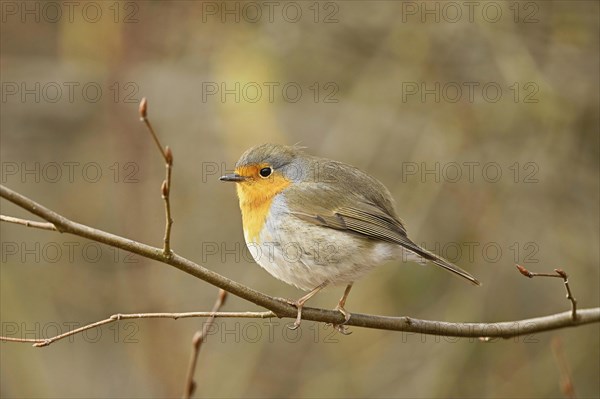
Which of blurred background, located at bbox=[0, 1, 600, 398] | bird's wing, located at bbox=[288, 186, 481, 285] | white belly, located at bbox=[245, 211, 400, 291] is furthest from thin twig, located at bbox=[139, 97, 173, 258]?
blurred background, located at bbox=[0, 1, 600, 398]

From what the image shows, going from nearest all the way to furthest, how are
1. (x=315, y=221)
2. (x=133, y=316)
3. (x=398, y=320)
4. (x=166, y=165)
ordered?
(x=166, y=165) < (x=133, y=316) < (x=398, y=320) < (x=315, y=221)

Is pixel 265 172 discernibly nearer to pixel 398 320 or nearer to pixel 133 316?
pixel 398 320

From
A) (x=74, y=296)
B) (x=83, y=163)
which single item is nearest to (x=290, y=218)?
(x=74, y=296)

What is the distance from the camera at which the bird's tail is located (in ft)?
13.8

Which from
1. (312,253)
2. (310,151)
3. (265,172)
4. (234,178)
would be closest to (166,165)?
(312,253)

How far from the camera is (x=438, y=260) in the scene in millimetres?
4242

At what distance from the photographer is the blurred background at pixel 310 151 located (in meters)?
5.89

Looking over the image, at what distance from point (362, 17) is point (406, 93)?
27.8 inches

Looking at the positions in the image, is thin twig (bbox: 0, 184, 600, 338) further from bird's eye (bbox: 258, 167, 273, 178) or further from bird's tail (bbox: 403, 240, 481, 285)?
bird's eye (bbox: 258, 167, 273, 178)

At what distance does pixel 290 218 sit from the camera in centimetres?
428

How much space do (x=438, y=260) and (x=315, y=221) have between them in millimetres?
678

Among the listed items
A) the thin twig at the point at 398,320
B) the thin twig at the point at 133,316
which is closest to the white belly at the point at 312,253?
the thin twig at the point at 398,320

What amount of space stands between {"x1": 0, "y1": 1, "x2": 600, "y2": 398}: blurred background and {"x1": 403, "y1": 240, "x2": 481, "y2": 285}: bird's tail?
1505 millimetres

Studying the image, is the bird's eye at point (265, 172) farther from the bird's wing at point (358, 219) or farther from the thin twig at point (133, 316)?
the thin twig at point (133, 316)
